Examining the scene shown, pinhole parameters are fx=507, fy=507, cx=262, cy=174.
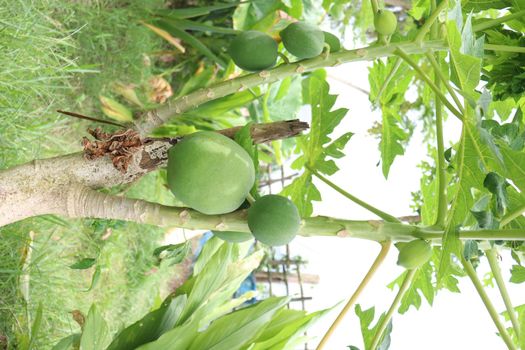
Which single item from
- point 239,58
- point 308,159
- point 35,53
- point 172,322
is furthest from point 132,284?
point 239,58

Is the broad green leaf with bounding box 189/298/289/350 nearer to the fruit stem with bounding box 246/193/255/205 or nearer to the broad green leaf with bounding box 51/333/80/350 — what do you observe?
the broad green leaf with bounding box 51/333/80/350

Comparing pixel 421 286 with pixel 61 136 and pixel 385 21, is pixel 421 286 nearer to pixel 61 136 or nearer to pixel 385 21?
pixel 385 21

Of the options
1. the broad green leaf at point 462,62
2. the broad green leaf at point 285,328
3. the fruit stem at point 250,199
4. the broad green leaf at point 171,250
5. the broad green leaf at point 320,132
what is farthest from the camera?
the broad green leaf at point 285,328

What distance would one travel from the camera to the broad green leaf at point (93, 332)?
3.98 feet

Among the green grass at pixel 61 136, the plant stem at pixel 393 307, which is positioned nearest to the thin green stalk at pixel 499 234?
the plant stem at pixel 393 307

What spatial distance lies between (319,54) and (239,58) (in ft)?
0.49

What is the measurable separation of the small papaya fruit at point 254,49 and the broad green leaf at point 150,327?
2.60 feet

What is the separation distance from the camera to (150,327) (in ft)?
4.61

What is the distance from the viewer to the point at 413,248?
0.78 metres

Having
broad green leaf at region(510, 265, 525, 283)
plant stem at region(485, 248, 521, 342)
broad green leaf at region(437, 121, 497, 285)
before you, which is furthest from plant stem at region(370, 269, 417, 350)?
broad green leaf at region(510, 265, 525, 283)

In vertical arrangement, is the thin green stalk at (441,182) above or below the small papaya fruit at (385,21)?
below

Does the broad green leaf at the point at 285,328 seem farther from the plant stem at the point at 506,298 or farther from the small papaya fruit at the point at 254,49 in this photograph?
the small papaya fruit at the point at 254,49

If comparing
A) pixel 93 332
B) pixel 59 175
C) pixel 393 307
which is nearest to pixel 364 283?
pixel 393 307

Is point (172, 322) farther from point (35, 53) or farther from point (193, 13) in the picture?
point (193, 13)
